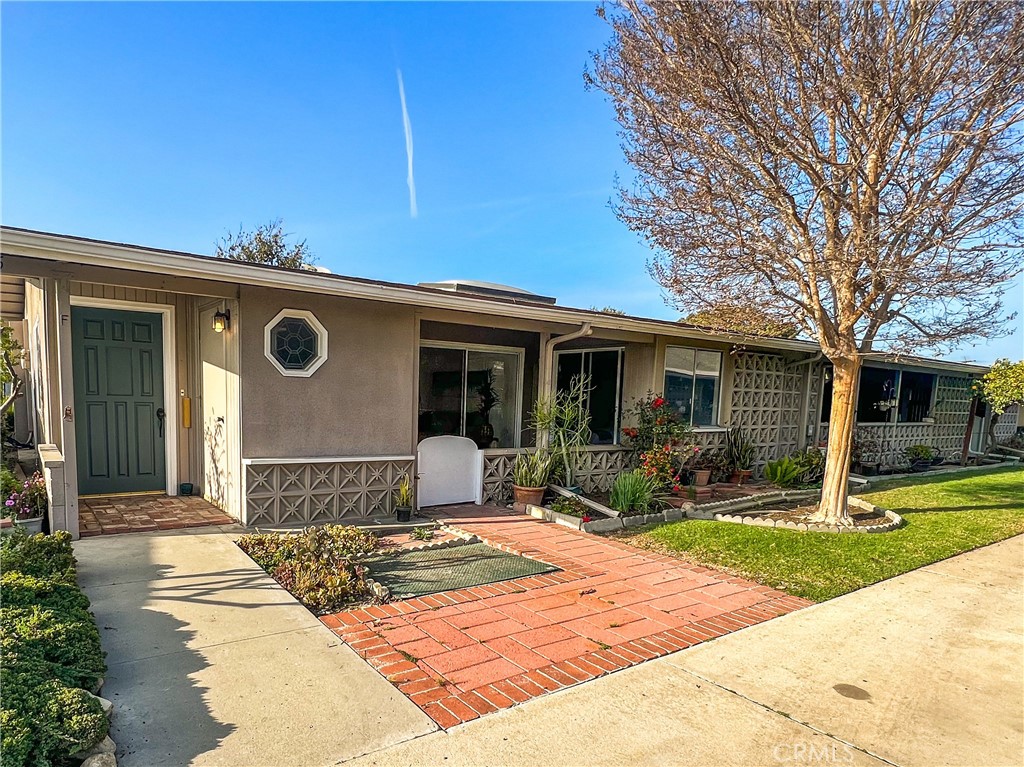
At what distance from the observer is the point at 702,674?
3.31m

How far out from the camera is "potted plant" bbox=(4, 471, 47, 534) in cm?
507

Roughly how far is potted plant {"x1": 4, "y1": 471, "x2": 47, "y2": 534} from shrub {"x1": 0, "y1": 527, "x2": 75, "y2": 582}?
90 centimetres

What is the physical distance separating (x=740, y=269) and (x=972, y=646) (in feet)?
15.2

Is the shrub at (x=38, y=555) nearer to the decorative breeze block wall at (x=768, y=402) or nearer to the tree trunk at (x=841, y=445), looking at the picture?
the tree trunk at (x=841, y=445)

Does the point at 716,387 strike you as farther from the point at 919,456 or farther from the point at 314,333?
the point at 919,456

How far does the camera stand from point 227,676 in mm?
3010

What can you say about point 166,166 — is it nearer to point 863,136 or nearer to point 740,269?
point 740,269

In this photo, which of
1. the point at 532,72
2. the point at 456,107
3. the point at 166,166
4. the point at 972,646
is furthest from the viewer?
the point at 456,107

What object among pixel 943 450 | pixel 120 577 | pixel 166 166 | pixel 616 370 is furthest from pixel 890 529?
pixel 166 166

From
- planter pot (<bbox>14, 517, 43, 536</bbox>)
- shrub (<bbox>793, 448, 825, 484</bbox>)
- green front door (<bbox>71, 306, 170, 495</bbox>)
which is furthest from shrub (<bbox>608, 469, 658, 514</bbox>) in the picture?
planter pot (<bbox>14, 517, 43, 536</bbox>)

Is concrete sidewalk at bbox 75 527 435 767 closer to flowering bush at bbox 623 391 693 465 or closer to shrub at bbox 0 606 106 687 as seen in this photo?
shrub at bbox 0 606 106 687

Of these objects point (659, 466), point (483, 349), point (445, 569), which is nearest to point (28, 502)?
point (445, 569)

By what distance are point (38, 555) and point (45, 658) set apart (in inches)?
61.5

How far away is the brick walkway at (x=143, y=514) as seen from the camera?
18.2ft
